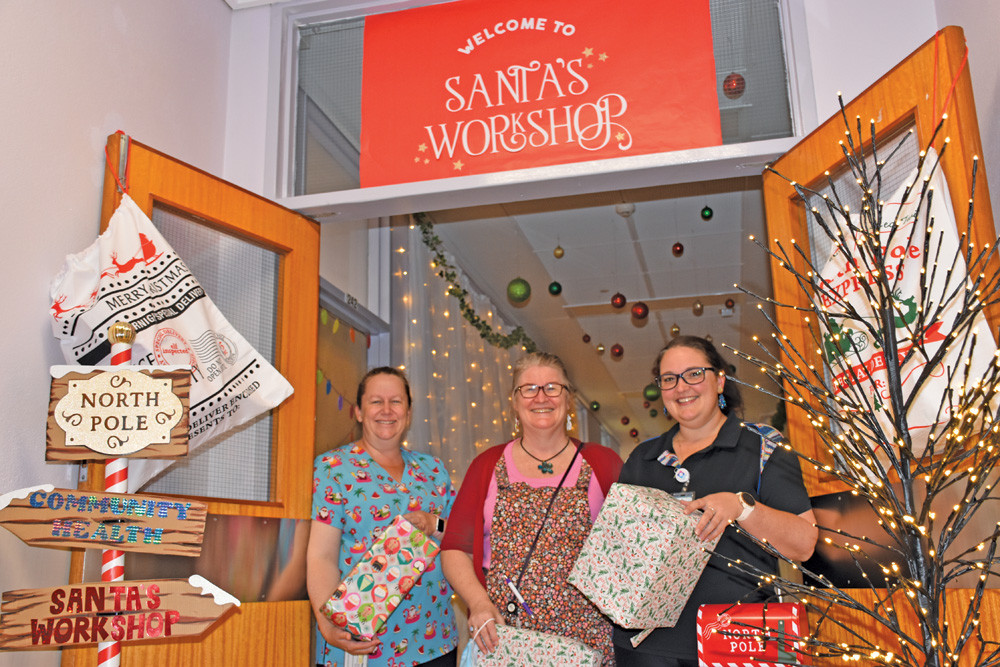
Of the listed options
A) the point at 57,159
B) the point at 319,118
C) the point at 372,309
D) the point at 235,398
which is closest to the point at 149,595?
the point at 235,398

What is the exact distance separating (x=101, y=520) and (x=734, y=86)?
91.7 inches

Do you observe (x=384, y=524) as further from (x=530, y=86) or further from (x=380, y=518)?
(x=530, y=86)

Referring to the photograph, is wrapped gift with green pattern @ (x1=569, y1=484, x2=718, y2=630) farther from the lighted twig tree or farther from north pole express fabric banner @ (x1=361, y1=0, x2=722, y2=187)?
north pole express fabric banner @ (x1=361, y1=0, x2=722, y2=187)

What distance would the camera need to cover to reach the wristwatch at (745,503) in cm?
208

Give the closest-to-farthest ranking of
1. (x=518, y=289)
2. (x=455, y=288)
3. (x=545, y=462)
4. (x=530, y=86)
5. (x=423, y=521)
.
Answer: (x=545, y=462) → (x=423, y=521) → (x=530, y=86) → (x=455, y=288) → (x=518, y=289)

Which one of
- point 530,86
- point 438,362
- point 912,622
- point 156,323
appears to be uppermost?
point 530,86

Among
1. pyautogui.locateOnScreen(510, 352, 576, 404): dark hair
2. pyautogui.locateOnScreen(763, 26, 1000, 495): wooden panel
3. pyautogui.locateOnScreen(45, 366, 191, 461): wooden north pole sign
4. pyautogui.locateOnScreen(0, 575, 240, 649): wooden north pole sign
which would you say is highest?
pyautogui.locateOnScreen(763, 26, 1000, 495): wooden panel

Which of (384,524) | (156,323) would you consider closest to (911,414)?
(384,524)

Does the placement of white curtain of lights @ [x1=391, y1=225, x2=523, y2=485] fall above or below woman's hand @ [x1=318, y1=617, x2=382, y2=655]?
above

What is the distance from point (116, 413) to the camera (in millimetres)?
1949

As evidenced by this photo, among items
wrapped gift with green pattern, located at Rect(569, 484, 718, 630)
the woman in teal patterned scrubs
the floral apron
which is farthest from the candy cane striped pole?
wrapped gift with green pattern, located at Rect(569, 484, 718, 630)

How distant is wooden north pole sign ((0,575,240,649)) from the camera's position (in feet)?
5.88

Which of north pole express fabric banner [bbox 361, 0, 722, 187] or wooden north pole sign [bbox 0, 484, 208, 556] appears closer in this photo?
wooden north pole sign [bbox 0, 484, 208, 556]

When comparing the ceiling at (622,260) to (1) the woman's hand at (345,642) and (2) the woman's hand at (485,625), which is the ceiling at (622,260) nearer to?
(1) the woman's hand at (345,642)
